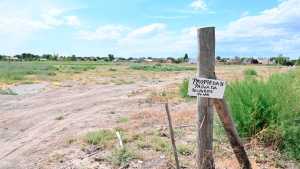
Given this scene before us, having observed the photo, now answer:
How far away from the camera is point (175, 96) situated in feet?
55.0

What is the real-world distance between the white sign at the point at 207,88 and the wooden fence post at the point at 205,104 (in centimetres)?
18

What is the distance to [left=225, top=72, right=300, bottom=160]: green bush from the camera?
24.6 ft

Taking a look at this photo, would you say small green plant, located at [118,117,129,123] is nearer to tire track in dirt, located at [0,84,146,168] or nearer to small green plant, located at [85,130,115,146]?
tire track in dirt, located at [0,84,146,168]

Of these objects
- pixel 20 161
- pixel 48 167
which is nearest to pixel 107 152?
pixel 48 167

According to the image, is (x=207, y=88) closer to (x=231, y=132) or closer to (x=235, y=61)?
(x=231, y=132)

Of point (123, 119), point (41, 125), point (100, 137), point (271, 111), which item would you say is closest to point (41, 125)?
point (41, 125)

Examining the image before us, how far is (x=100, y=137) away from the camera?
344 inches

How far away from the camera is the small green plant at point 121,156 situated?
729 centimetres

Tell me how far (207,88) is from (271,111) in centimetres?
284

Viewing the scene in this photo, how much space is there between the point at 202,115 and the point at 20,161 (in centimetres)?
388

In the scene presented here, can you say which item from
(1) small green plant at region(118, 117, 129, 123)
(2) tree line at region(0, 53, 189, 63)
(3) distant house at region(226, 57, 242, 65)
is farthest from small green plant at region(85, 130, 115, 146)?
(2) tree line at region(0, 53, 189, 63)

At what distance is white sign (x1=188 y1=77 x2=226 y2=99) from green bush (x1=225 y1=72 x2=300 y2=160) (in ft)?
7.86

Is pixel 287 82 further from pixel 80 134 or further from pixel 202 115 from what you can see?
pixel 80 134

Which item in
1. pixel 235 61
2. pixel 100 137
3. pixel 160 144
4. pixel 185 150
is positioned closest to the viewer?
pixel 185 150
